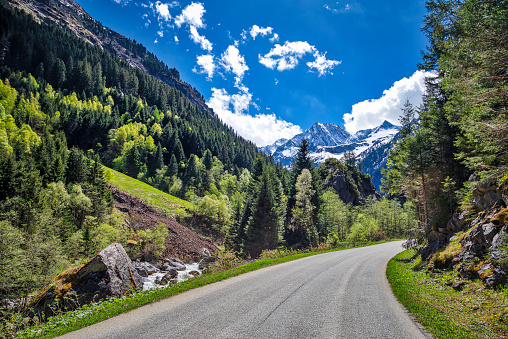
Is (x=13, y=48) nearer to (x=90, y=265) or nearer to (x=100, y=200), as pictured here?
(x=100, y=200)

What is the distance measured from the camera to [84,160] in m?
45.1

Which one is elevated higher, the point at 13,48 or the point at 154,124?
the point at 13,48

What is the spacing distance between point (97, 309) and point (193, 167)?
93169mm

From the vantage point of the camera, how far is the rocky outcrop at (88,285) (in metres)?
9.98

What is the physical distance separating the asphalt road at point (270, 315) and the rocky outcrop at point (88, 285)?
342 centimetres

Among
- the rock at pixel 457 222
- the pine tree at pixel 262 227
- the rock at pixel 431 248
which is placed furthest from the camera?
the pine tree at pixel 262 227

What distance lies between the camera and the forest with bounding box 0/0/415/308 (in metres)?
27.1

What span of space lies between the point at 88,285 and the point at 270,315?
28.1ft

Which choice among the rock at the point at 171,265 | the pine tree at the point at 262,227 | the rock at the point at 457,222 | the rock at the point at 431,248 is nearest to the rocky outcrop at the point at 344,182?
the pine tree at the point at 262,227

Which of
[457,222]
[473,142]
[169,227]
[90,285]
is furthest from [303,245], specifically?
[90,285]

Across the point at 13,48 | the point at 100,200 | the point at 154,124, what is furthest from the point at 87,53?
the point at 100,200

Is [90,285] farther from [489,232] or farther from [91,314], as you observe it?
[489,232]

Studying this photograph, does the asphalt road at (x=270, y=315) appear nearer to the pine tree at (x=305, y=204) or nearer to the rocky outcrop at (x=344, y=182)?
the pine tree at (x=305, y=204)

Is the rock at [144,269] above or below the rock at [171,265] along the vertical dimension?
above
